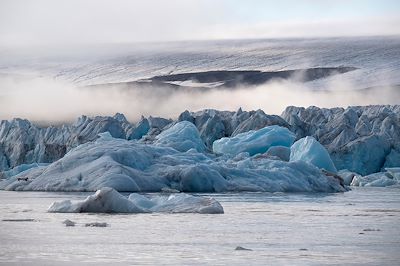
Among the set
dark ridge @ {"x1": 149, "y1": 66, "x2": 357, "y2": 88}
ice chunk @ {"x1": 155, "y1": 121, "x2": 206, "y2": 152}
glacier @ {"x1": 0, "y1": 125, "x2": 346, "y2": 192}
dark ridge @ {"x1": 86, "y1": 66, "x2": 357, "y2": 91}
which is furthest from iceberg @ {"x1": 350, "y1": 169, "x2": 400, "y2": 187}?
dark ridge @ {"x1": 86, "y1": 66, "x2": 357, "y2": 91}

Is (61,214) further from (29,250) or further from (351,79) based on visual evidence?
(351,79)

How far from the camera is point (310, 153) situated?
31391mm

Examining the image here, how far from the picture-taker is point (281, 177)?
26.6 m

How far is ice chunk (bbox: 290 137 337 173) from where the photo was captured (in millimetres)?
A: 31297

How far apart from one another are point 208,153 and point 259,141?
204cm

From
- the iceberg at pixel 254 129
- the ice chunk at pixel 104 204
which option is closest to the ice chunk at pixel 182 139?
the iceberg at pixel 254 129

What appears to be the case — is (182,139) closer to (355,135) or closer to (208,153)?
(208,153)

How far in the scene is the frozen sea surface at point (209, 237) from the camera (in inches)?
388

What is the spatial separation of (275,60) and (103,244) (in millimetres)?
49608

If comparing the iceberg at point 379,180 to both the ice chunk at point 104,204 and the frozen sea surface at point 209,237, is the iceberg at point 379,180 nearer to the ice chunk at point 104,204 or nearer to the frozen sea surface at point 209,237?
the frozen sea surface at point 209,237

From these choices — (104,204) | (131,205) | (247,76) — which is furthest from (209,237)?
(247,76)

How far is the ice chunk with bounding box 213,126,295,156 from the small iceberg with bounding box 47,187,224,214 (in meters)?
16.6

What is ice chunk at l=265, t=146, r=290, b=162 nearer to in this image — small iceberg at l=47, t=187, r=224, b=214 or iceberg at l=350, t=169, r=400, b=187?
iceberg at l=350, t=169, r=400, b=187

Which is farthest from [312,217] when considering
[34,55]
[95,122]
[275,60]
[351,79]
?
[34,55]
